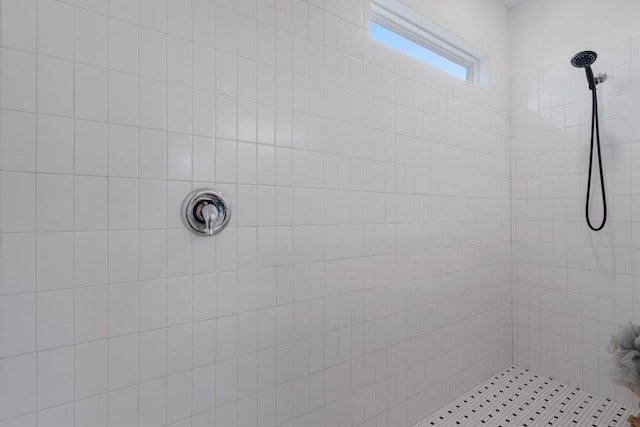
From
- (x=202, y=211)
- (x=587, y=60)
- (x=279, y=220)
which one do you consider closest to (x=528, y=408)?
(x=279, y=220)

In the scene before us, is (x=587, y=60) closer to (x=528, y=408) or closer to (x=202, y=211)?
(x=528, y=408)

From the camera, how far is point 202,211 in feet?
3.56

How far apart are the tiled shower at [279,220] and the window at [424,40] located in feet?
0.74

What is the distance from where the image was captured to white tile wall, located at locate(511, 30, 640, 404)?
188 centimetres

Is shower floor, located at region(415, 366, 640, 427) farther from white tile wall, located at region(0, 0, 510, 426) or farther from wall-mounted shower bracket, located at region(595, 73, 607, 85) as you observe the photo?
wall-mounted shower bracket, located at region(595, 73, 607, 85)

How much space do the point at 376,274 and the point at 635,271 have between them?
58.8 inches

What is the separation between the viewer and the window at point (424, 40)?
1785 mm

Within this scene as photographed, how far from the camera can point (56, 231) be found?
902 millimetres

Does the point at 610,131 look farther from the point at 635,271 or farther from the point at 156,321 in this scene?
the point at 156,321

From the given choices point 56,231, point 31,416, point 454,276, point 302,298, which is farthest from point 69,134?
point 454,276

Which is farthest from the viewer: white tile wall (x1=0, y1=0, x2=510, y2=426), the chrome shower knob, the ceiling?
the ceiling

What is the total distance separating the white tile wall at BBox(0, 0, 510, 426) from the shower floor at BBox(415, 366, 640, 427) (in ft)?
0.47

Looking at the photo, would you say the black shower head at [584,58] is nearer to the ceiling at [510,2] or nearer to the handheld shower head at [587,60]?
the handheld shower head at [587,60]

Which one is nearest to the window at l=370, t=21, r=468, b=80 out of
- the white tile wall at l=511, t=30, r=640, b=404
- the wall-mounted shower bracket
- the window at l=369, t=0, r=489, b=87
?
the window at l=369, t=0, r=489, b=87
